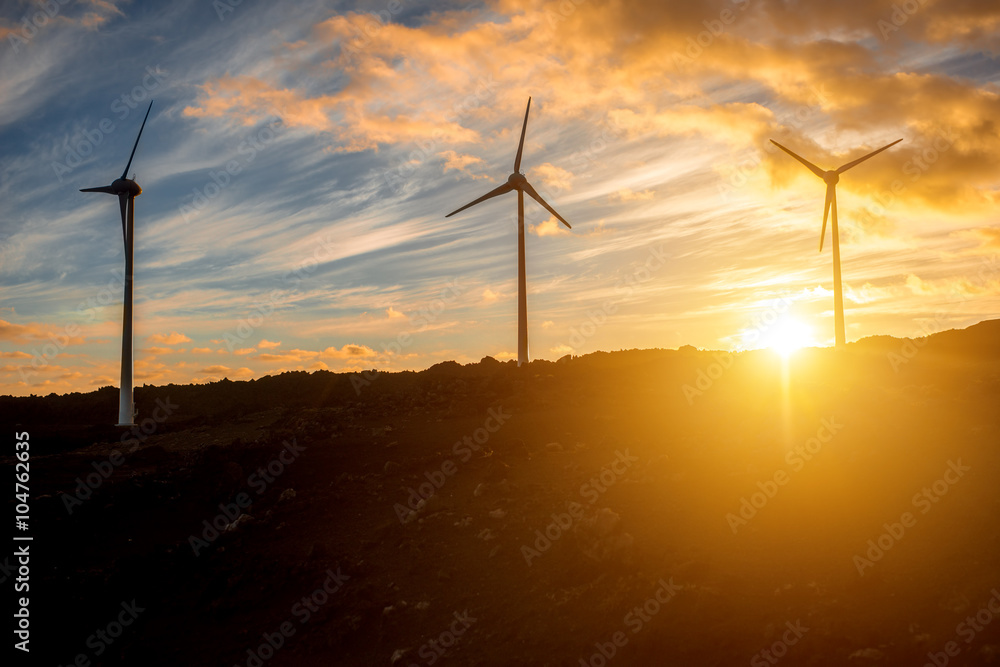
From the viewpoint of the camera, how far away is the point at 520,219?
43.3m

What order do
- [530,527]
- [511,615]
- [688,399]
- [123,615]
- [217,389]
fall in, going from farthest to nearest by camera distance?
[217,389]
[688,399]
[530,527]
[123,615]
[511,615]

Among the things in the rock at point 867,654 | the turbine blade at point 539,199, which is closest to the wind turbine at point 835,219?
the turbine blade at point 539,199

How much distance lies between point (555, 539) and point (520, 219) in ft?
92.8

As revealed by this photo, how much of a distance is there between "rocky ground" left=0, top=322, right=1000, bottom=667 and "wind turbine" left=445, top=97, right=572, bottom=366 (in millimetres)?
10982

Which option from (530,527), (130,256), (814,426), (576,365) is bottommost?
(530,527)

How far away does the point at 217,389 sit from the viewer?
48875 millimetres

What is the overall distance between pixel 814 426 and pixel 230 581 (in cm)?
1864

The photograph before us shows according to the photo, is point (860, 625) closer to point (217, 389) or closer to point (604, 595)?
point (604, 595)

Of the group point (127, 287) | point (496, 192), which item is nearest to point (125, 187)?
point (127, 287)

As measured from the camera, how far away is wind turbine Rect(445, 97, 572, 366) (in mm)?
42094

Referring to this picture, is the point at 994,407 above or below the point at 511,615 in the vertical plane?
above

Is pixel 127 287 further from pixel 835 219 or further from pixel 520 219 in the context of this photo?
pixel 835 219

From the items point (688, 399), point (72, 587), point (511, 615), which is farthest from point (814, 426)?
point (72, 587)

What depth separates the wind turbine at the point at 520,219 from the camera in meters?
42.1
